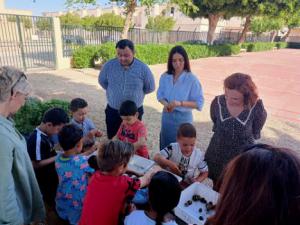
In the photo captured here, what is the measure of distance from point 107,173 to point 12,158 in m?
0.64

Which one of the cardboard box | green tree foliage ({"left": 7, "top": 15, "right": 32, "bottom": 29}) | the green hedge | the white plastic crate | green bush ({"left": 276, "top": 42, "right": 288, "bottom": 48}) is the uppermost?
green tree foliage ({"left": 7, "top": 15, "right": 32, "bottom": 29})

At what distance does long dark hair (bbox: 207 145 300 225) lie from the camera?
2.67 feet

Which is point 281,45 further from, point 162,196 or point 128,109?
point 162,196

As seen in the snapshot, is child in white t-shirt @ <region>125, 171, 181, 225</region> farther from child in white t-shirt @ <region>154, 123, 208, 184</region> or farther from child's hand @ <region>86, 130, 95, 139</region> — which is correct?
child's hand @ <region>86, 130, 95, 139</region>

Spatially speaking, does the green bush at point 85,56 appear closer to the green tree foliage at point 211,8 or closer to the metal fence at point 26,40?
the metal fence at point 26,40

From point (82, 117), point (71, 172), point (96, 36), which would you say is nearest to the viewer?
point (71, 172)

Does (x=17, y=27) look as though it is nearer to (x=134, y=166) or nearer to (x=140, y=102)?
(x=140, y=102)

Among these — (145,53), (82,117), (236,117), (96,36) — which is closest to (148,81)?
(82,117)

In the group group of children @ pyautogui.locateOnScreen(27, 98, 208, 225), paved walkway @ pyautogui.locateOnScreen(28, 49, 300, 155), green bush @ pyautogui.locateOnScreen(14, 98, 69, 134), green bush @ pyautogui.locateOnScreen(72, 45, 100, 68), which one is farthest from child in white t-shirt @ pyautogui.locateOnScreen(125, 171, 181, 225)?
green bush @ pyautogui.locateOnScreen(72, 45, 100, 68)

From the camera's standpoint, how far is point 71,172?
2146 millimetres

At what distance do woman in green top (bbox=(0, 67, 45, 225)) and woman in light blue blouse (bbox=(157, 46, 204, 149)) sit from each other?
1.80 metres

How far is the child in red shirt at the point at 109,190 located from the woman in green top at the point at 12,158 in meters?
0.43

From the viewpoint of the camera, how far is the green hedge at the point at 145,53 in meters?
13.9

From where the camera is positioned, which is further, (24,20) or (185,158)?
(24,20)
